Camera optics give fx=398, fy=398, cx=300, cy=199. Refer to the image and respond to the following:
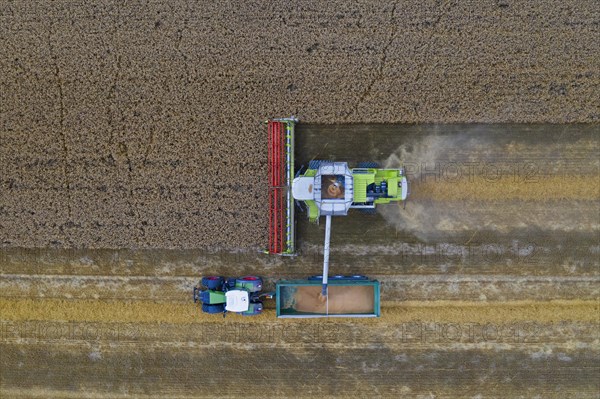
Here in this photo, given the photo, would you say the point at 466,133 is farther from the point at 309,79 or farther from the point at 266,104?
the point at 266,104

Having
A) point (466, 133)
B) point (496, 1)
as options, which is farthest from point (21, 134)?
point (496, 1)

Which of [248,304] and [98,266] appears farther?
[98,266]

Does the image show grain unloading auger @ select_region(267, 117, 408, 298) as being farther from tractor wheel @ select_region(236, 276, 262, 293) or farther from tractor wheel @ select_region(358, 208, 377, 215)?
tractor wheel @ select_region(236, 276, 262, 293)

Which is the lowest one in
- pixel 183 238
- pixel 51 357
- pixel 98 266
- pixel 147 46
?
pixel 51 357

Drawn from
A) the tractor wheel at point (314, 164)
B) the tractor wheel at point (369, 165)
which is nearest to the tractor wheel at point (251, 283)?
the tractor wheel at point (314, 164)

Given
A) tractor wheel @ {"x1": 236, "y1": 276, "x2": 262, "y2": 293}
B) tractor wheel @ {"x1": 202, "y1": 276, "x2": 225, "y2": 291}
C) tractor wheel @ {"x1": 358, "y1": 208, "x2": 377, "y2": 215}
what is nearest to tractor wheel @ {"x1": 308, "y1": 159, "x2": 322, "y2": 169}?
tractor wheel @ {"x1": 358, "y1": 208, "x2": 377, "y2": 215}

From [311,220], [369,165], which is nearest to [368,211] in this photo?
[369,165]

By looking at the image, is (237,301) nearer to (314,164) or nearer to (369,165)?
(314,164)

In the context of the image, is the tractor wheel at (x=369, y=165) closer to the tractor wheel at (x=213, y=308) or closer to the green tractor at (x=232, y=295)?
the green tractor at (x=232, y=295)
